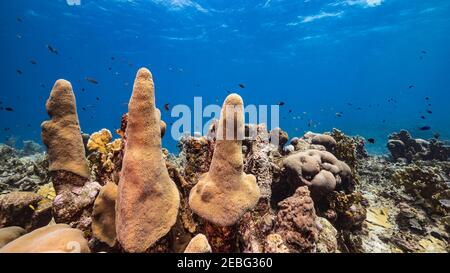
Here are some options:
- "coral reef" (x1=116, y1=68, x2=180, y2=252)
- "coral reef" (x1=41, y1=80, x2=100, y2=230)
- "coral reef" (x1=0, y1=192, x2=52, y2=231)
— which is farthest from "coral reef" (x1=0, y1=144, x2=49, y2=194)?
"coral reef" (x1=116, y1=68, x2=180, y2=252)

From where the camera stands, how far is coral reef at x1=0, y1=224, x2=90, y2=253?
2.51 m

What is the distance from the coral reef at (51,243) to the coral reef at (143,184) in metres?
0.48

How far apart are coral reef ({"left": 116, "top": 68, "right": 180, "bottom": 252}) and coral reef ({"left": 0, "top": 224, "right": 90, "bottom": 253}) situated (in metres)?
0.48

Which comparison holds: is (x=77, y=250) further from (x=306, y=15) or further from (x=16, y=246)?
(x=306, y=15)

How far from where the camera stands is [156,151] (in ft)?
8.93

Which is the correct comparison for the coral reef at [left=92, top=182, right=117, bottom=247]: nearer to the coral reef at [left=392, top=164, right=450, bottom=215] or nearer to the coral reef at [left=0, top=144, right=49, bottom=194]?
the coral reef at [left=0, top=144, right=49, bottom=194]

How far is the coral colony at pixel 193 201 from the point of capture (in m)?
2.64

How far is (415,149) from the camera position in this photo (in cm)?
1369

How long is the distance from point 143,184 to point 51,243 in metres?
1.13

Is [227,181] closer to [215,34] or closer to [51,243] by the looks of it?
[51,243]

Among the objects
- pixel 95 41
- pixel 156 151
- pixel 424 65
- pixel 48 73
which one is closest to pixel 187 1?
pixel 95 41

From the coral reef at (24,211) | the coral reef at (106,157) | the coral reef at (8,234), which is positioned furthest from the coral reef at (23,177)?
the coral reef at (8,234)

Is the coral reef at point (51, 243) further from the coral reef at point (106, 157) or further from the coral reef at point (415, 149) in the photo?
the coral reef at point (415, 149)

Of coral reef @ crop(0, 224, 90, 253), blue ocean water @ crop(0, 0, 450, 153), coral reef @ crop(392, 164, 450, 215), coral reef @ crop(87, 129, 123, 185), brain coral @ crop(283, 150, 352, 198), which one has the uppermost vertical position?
blue ocean water @ crop(0, 0, 450, 153)
